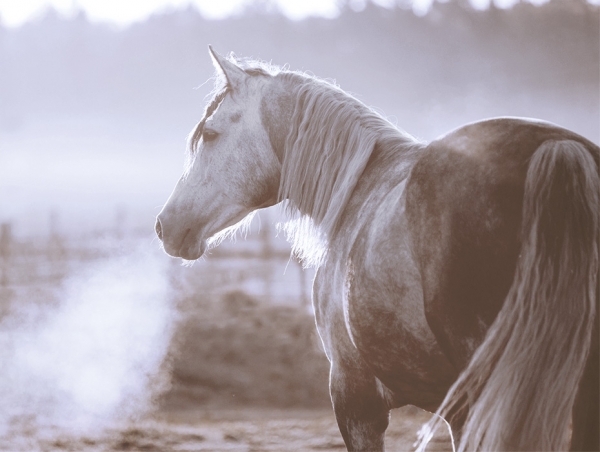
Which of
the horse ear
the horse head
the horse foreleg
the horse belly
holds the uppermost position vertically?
the horse ear

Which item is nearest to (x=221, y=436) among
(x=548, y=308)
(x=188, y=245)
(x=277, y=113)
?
(x=188, y=245)

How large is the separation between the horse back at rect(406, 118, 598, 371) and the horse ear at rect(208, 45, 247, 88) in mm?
1146

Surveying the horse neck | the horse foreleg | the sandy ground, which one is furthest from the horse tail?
the sandy ground

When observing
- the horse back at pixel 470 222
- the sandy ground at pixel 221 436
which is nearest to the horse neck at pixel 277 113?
the horse back at pixel 470 222

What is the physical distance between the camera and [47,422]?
19.1 feet

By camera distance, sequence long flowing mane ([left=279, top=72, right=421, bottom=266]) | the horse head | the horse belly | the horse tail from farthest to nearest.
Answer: the horse head → long flowing mane ([left=279, top=72, right=421, bottom=266]) → the horse belly → the horse tail

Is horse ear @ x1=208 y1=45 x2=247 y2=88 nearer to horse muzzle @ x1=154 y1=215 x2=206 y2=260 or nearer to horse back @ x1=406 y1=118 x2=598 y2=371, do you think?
horse muzzle @ x1=154 y1=215 x2=206 y2=260

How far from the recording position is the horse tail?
1457 millimetres

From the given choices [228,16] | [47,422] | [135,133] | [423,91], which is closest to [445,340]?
[47,422]

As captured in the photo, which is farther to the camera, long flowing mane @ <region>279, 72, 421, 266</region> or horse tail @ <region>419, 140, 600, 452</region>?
long flowing mane @ <region>279, 72, 421, 266</region>

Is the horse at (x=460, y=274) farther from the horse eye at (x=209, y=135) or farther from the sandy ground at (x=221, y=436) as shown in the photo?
the sandy ground at (x=221, y=436)

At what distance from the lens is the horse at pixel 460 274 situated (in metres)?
1.48

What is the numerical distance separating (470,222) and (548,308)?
0.29 meters

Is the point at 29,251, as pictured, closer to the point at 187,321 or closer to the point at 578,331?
the point at 187,321
